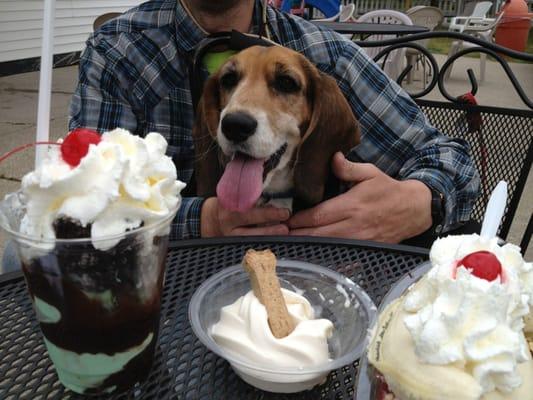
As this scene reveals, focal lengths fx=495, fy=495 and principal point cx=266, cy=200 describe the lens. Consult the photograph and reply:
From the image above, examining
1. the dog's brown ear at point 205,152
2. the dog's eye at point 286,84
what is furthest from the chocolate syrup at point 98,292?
the dog's eye at point 286,84

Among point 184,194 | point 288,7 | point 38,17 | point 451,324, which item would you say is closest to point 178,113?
point 184,194

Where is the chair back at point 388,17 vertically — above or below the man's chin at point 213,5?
below

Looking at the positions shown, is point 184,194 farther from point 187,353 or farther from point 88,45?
point 187,353

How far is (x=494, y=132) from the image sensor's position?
191 cm

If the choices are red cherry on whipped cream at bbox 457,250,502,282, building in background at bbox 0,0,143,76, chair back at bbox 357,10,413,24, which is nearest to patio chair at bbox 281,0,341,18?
chair back at bbox 357,10,413,24

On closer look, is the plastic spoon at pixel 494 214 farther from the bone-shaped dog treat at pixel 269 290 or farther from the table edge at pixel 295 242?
the table edge at pixel 295 242

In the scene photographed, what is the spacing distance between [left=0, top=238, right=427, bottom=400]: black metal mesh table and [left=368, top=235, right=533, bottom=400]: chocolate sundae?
293 mm

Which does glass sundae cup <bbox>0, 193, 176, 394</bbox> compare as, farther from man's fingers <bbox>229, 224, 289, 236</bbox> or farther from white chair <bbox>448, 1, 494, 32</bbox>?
white chair <bbox>448, 1, 494, 32</bbox>

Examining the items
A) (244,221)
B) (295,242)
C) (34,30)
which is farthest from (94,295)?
(34,30)

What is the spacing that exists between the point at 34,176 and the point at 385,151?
62.3 inches

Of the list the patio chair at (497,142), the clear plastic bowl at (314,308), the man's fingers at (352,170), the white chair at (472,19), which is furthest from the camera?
the white chair at (472,19)

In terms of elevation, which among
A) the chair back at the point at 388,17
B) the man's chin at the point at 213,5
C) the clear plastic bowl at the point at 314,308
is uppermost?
the man's chin at the point at 213,5

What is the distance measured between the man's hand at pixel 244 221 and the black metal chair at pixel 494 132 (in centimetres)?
90

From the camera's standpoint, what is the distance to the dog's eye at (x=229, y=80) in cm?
192
